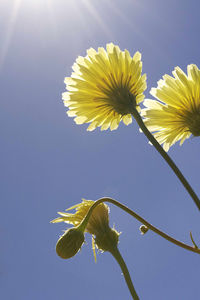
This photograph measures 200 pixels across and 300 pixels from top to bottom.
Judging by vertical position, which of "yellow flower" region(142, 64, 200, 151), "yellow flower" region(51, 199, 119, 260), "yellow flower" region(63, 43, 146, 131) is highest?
"yellow flower" region(63, 43, 146, 131)

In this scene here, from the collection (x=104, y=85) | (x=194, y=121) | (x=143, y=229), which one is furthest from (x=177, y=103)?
(x=143, y=229)

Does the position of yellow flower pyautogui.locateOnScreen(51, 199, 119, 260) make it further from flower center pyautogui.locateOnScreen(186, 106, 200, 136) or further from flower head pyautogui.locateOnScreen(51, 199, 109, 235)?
flower center pyautogui.locateOnScreen(186, 106, 200, 136)

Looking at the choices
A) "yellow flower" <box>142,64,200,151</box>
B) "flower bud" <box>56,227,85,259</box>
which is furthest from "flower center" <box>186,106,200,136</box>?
"flower bud" <box>56,227,85,259</box>

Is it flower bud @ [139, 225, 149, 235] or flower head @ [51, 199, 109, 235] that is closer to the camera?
flower bud @ [139, 225, 149, 235]

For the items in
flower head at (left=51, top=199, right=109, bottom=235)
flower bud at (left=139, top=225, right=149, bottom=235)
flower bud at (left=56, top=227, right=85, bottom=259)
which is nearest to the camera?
flower bud at (left=56, top=227, right=85, bottom=259)

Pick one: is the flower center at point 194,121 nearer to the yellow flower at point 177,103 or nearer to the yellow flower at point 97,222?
the yellow flower at point 177,103

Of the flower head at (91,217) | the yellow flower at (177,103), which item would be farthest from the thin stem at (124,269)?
the yellow flower at (177,103)
